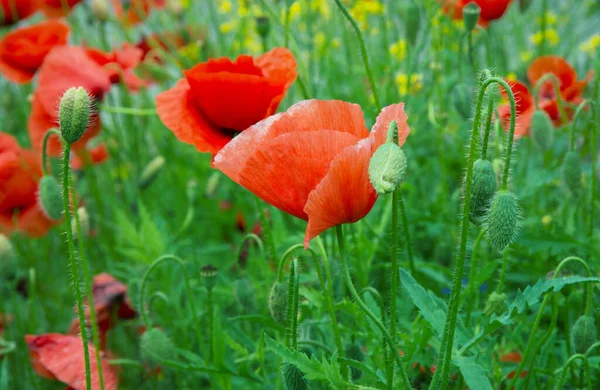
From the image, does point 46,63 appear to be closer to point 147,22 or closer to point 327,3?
point 147,22

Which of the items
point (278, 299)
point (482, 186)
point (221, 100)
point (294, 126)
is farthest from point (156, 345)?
point (482, 186)

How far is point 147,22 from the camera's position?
2855 millimetres

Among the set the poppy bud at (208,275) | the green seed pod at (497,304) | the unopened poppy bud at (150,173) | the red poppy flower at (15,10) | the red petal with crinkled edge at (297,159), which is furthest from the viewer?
the red poppy flower at (15,10)

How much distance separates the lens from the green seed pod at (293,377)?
117 cm

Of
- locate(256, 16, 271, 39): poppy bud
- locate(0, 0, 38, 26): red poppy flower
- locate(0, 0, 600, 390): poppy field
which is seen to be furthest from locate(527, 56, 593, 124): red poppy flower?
locate(0, 0, 38, 26): red poppy flower

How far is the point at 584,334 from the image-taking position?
1.32 meters

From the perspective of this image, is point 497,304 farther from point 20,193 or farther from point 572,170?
point 20,193

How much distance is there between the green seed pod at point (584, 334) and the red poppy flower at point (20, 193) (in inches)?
51.1

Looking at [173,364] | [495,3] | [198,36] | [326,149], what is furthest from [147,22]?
[326,149]

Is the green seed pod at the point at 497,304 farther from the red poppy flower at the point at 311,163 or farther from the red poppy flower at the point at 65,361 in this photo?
the red poppy flower at the point at 65,361

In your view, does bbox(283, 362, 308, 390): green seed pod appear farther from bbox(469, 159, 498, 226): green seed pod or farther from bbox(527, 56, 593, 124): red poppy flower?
bbox(527, 56, 593, 124): red poppy flower

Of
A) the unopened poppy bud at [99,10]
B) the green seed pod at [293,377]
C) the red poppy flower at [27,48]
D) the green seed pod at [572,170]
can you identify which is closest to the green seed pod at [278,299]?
the green seed pod at [293,377]

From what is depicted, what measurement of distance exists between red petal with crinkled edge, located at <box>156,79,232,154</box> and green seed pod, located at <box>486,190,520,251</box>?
0.47 meters

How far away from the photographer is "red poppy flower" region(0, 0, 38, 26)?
2451mm
